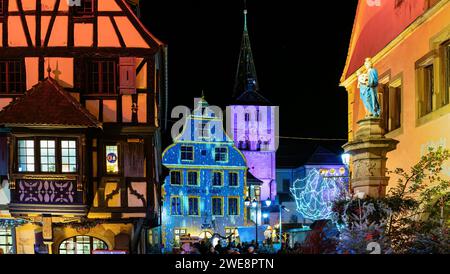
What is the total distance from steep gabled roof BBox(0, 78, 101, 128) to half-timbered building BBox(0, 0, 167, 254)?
3 cm

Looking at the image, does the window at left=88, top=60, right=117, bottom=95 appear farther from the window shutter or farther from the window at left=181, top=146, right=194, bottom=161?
the window at left=181, top=146, right=194, bottom=161

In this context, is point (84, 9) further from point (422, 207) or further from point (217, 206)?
point (217, 206)

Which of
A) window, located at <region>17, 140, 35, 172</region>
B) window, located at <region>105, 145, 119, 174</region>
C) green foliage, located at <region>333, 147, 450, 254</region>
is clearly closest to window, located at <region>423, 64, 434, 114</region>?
green foliage, located at <region>333, 147, 450, 254</region>

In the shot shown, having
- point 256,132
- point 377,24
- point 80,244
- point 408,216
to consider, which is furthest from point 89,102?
point 256,132

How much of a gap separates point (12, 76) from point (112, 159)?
12.9 ft

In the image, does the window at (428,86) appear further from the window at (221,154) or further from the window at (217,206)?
the window at (217,206)

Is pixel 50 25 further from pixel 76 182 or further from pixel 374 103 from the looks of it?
pixel 374 103

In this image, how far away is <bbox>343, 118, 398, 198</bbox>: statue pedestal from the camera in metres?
15.5

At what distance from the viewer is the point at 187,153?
50156mm

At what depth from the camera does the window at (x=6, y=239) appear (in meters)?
20.8

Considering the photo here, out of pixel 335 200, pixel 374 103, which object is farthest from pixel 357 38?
pixel 335 200

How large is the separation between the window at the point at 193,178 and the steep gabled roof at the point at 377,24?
29.7 metres

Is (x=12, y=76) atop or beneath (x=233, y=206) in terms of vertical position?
atop
